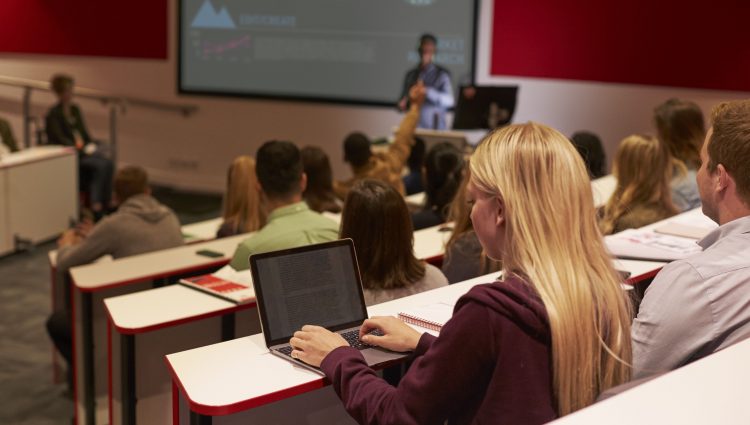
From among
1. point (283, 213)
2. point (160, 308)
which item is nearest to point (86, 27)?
point (283, 213)

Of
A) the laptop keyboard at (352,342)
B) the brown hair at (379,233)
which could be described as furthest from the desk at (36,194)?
the laptop keyboard at (352,342)

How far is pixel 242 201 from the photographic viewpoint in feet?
14.9

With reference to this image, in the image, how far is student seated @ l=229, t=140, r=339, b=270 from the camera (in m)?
3.39

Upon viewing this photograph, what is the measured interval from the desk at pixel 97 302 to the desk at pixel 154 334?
334 mm

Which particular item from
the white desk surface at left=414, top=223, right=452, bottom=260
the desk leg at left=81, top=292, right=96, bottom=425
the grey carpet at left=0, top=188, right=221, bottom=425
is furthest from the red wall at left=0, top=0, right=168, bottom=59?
the desk leg at left=81, top=292, right=96, bottom=425

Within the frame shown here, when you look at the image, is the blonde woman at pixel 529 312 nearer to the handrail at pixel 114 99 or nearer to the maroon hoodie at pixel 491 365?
the maroon hoodie at pixel 491 365

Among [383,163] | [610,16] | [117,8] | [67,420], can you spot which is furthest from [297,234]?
[117,8]

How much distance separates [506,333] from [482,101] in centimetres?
569

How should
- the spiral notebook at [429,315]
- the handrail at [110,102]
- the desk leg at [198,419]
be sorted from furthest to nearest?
the handrail at [110,102] < the spiral notebook at [429,315] < the desk leg at [198,419]

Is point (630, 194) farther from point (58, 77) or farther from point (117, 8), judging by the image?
point (117, 8)

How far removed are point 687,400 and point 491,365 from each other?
1.11 feet

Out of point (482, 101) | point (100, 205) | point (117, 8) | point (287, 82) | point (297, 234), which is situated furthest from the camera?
point (117, 8)

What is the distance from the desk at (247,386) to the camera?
6.19ft

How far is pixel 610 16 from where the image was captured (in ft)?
25.1
